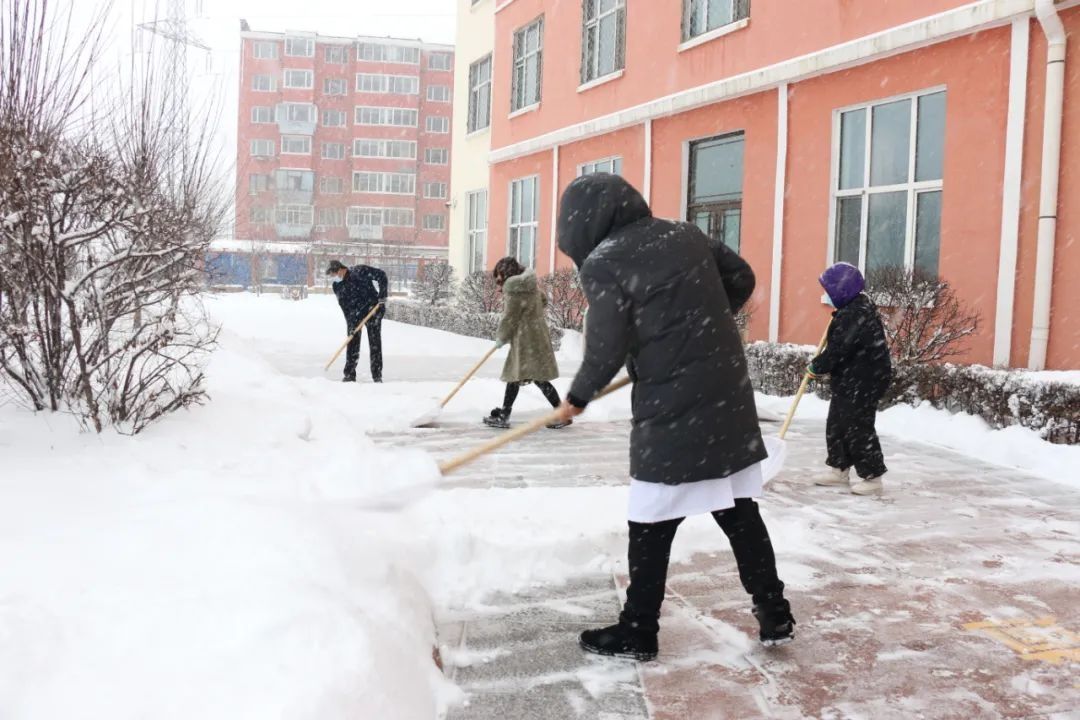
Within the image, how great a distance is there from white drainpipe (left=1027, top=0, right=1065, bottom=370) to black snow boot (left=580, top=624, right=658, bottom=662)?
654 centimetres

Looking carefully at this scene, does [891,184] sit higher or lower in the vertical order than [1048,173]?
higher

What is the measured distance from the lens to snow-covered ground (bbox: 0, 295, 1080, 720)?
2.37 metres

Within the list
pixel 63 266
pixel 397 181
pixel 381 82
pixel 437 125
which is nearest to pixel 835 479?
pixel 63 266

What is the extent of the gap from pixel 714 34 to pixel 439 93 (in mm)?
53447

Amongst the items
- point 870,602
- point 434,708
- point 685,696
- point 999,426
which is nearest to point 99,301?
point 434,708

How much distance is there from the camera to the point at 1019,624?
142 inches

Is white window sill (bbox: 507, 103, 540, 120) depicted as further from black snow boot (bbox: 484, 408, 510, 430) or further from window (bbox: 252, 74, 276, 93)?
window (bbox: 252, 74, 276, 93)

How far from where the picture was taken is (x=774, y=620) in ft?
10.8

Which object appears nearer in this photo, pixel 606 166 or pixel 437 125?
pixel 606 166

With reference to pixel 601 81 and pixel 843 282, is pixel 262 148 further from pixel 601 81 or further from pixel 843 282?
pixel 843 282

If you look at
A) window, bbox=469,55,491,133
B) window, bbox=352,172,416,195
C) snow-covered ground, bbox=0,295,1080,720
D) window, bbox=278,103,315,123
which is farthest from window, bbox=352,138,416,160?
snow-covered ground, bbox=0,295,1080,720

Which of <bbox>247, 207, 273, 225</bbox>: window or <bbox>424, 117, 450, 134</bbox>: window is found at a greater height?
<bbox>424, 117, 450, 134</bbox>: window

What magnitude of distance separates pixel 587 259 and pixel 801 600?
1.82 metres

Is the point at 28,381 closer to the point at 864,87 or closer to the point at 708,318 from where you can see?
the point at 708,318
